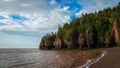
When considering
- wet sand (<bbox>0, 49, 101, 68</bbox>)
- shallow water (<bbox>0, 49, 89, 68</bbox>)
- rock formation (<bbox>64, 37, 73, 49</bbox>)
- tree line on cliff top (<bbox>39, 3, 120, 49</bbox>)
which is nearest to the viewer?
wet sand (<bbox>0, 49, 101, 68</bbox>)

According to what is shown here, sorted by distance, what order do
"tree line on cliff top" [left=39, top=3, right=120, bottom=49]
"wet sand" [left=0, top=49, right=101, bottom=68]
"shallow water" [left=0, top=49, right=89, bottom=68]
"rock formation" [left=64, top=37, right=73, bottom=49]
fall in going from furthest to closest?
1. "rock formation" [left=64, top=37, right=73, bottom=49]
2. "tree line on cliff top" [left=39, top=3, right=120, bottom=49]
3. "shallow water" [left=0, top=49, right=89, bottom=68]
4. "wet sand" [left=0, top=49, right=101, bottom=68]

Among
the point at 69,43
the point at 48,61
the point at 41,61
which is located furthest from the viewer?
the point at 69,43

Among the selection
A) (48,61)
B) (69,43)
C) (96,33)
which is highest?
(96,33)

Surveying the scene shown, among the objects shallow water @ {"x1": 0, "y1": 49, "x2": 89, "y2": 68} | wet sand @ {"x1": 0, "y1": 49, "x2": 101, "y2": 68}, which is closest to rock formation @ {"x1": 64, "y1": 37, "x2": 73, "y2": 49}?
wet sand @ {"x1": 0, "y1": 49, "x2": 101, "y2": 68}

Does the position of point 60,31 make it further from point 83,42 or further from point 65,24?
point 83,42

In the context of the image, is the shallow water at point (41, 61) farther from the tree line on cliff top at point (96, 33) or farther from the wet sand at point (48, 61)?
the tree line on cliff top at point (96, 33)

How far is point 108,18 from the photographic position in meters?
95.8

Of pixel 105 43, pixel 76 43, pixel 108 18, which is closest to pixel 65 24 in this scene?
pixel 76 43

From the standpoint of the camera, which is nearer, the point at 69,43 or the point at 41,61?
the point at 41,61

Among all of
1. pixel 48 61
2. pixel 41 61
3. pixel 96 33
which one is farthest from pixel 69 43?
pixel 48 61

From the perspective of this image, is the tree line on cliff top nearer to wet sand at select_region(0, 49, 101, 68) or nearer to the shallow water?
wet sand at select_region(0, 49, 101, 68)

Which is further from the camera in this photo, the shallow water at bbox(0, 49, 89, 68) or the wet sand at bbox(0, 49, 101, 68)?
the shallow water at bbox(0, 49, 89, 68)

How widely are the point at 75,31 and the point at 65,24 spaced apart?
1116 inches

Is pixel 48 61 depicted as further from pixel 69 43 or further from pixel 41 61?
pixel 69 43
